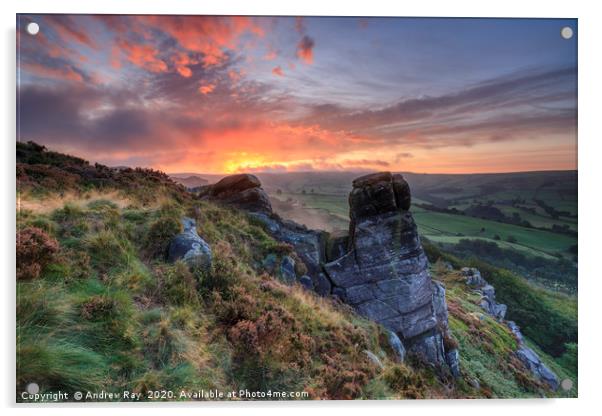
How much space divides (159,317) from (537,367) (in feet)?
44.1

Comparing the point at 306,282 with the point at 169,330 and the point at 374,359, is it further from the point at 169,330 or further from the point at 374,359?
the point at 169,330

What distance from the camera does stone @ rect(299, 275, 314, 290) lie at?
962cm

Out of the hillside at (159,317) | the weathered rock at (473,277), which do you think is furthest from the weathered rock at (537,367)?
the weathered rock at (473,277)

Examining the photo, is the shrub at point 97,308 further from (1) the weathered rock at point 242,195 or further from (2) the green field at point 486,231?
(2) the green field at point 486,231

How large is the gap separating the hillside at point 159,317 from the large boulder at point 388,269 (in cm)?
73

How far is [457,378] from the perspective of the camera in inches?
384

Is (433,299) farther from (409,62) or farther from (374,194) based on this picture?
(409,62)

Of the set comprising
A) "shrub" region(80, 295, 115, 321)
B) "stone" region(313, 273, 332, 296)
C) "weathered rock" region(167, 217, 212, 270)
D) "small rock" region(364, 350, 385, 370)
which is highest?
"weathered rock" region(167, 217, 212, 270)

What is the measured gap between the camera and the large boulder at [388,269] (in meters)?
9.86

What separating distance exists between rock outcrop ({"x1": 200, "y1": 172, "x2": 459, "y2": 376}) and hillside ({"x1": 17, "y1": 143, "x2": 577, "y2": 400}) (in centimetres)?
69

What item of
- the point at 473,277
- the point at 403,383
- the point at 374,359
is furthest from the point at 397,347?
the point at 473,277

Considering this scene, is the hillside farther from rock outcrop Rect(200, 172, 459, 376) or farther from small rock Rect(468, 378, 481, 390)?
rock outcrop Rect(200, 172, 459, 376)

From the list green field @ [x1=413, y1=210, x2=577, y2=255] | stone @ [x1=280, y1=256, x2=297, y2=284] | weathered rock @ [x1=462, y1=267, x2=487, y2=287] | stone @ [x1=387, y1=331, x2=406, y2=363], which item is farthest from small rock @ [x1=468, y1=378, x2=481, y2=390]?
weathered rock @ [x1=462, y1=267, x2=487, y2=287]

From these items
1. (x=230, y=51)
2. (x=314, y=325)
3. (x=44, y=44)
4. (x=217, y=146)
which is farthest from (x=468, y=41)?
(x=44, y=44)
